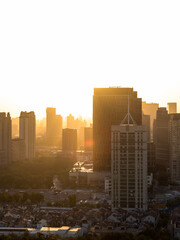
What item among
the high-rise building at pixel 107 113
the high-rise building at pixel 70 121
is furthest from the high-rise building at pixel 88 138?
the high-rise building at pixel 70 121

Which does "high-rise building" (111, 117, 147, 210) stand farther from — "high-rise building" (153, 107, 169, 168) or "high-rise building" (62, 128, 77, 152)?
"high-rise building" (62, 128, 77, 152)

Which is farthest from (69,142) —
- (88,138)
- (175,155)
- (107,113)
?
(175,155)

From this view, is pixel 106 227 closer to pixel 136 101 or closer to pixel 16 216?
pixel 16 216

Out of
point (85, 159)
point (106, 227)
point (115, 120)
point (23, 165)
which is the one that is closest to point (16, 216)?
point (106, 227)

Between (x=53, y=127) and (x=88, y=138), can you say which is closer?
(x=88, y=138)

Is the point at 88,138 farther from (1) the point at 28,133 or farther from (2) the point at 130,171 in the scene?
(2) the point at 130,171

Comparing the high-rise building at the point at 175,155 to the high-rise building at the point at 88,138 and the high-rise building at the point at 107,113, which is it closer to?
the high-rise building at the point at 107,113

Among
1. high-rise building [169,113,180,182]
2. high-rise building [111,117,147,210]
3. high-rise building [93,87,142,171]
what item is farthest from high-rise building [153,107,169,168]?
high-rise building [111,117,147,210]
